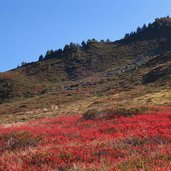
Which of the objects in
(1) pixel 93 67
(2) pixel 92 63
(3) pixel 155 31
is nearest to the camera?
(1) pixel 93 67

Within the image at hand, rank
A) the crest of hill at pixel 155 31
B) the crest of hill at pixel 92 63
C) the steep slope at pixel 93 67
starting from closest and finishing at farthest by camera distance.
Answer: the steep slope at pixel 93 67 → the crest of hill at pixel 92 63 → the crest of hill at pixel 155 31

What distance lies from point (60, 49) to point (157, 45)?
44338 millimetres

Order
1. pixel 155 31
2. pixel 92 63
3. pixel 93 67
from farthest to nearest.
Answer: pixel 155 31 → pixel 92 63 → pixel 93 67

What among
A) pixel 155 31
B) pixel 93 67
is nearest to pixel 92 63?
pixel 93 67

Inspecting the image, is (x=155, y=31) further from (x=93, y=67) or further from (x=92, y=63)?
(x=93, y=67)

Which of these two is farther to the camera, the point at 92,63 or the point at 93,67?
the point at 92,63

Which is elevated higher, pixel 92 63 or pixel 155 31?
pixel 155 31

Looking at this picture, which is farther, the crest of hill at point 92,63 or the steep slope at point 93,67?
the crest of hill at point 92,63

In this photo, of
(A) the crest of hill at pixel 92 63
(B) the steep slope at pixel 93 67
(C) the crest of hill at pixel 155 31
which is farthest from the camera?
(C) the crest of hill at pixel 155 31

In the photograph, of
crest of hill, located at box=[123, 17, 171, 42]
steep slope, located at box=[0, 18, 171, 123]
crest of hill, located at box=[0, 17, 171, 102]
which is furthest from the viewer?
crest of hill, located at box=[123, 17, 171, 42]

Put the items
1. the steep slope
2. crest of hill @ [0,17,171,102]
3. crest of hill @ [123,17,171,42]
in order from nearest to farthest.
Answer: the steep slope < crest of hill @ [0,17,171,102] < crest of hill @ [123,17,171,42]

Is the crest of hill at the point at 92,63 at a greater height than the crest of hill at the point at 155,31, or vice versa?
the crest of hill at the point at 155,31

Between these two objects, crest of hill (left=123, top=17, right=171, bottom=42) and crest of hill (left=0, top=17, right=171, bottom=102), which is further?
crest of hill (left=123, top=17, right=171, bottom=42)

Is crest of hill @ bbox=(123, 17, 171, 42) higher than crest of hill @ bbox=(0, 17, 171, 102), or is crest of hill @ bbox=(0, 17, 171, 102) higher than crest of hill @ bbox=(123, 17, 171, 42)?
crest of hill @ bbox=(123, 17, 171, 42)
